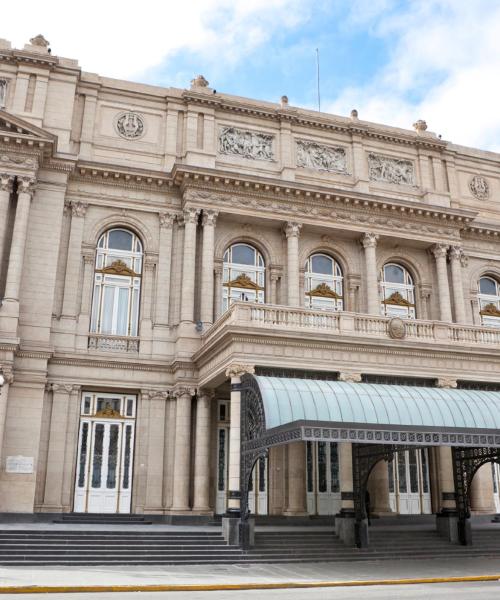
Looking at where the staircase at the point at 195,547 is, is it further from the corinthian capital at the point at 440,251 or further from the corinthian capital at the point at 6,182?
the corinthian capital at the point at 440,251

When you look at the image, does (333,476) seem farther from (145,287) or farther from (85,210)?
(85,210)

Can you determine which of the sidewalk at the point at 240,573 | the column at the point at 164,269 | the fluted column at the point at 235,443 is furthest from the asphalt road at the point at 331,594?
the column at the point at 164,269

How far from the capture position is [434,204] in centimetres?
3438

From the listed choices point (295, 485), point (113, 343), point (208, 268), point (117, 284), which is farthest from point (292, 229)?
point (295, 485)

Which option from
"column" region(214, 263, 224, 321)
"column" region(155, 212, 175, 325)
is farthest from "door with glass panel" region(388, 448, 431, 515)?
"column" region(155, 212, 175, 325)

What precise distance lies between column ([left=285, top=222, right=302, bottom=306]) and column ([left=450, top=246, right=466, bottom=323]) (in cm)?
849

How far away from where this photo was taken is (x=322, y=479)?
29219mm

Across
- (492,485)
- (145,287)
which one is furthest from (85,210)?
(492,485)

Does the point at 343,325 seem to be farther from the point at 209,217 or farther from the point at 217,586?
the point at 217,586

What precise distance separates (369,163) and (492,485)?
17324mm

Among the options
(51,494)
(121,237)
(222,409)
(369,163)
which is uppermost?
(369,163)

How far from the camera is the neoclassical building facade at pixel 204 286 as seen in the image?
83.7 feet

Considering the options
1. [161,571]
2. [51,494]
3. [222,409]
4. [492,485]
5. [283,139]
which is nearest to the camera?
[161,571]

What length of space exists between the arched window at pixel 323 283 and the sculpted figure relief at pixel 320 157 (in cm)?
476
